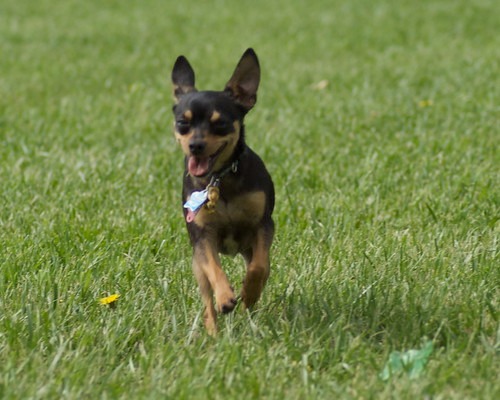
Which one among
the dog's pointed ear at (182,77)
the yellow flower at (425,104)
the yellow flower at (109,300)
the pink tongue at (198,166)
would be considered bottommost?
the yellow flower at (425,104)

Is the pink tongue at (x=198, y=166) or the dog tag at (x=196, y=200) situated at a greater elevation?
the pink tongue at (x=198, y=166)

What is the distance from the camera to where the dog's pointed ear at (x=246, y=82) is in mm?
4555

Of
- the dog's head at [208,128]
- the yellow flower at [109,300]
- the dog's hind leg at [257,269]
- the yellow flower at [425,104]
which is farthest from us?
the yellow flower at [425,104]

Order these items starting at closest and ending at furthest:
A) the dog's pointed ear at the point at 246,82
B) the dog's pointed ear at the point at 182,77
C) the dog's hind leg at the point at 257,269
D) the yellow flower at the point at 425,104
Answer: the dog's hind leg at the point at 257,269, the dog's pointed ear at the point at 246,82, the dog's pointed ear at the point at 182,77, the yellow flower at the point at 425,104

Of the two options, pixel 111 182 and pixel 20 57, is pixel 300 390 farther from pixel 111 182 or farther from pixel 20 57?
pixel 20 57

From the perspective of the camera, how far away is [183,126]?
4.23 metres

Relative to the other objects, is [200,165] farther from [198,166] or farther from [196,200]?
[196,200]

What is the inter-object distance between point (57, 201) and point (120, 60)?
6655mm

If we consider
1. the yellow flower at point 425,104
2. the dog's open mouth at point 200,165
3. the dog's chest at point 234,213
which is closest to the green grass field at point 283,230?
the yellow flower at point 425,104

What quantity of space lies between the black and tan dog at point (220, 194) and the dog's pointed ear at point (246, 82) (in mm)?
50

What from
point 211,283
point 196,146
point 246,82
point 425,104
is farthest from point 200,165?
point 425,104

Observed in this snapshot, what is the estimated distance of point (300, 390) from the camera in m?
3.46

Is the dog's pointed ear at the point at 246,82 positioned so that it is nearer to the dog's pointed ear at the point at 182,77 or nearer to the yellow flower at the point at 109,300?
the dog's pointed ear at the point at 182,77

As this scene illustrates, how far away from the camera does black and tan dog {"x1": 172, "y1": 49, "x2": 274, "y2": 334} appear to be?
13.7ft
